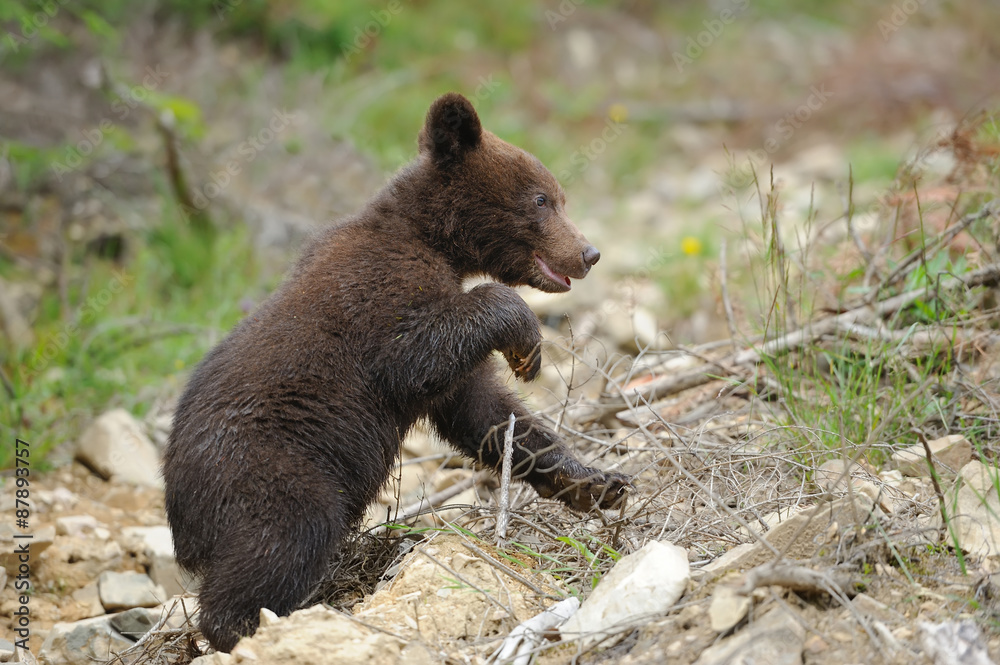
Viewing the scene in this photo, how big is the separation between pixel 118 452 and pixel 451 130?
2.66 meters

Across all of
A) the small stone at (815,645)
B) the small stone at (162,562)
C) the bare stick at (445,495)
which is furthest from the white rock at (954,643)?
the small stone at (162,562)

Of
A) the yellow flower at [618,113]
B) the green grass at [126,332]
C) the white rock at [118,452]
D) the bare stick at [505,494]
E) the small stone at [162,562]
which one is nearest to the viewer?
the bare stick at [505,494]

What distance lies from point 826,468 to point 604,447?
3.46ft

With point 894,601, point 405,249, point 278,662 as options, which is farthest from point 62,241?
point 894,601

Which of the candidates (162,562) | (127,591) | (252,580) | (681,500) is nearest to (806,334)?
(681,500)

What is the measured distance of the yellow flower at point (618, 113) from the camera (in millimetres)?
11220

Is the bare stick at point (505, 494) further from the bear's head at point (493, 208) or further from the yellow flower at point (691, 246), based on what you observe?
the yellow flower at point (691, 246)

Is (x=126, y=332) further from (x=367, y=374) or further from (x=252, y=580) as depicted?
(x=252, y=580)

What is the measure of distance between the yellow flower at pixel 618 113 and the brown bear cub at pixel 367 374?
24.3ft

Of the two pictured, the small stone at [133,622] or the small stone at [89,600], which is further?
the small stone at [89,600]

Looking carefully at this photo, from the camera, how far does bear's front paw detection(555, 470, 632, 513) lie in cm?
357

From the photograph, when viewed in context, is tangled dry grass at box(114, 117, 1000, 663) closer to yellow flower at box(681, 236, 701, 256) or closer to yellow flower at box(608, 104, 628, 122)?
yellow flower at box(681, 236, 701, 256)

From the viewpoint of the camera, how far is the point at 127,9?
961cm

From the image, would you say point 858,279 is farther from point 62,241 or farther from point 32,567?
point 62,241
